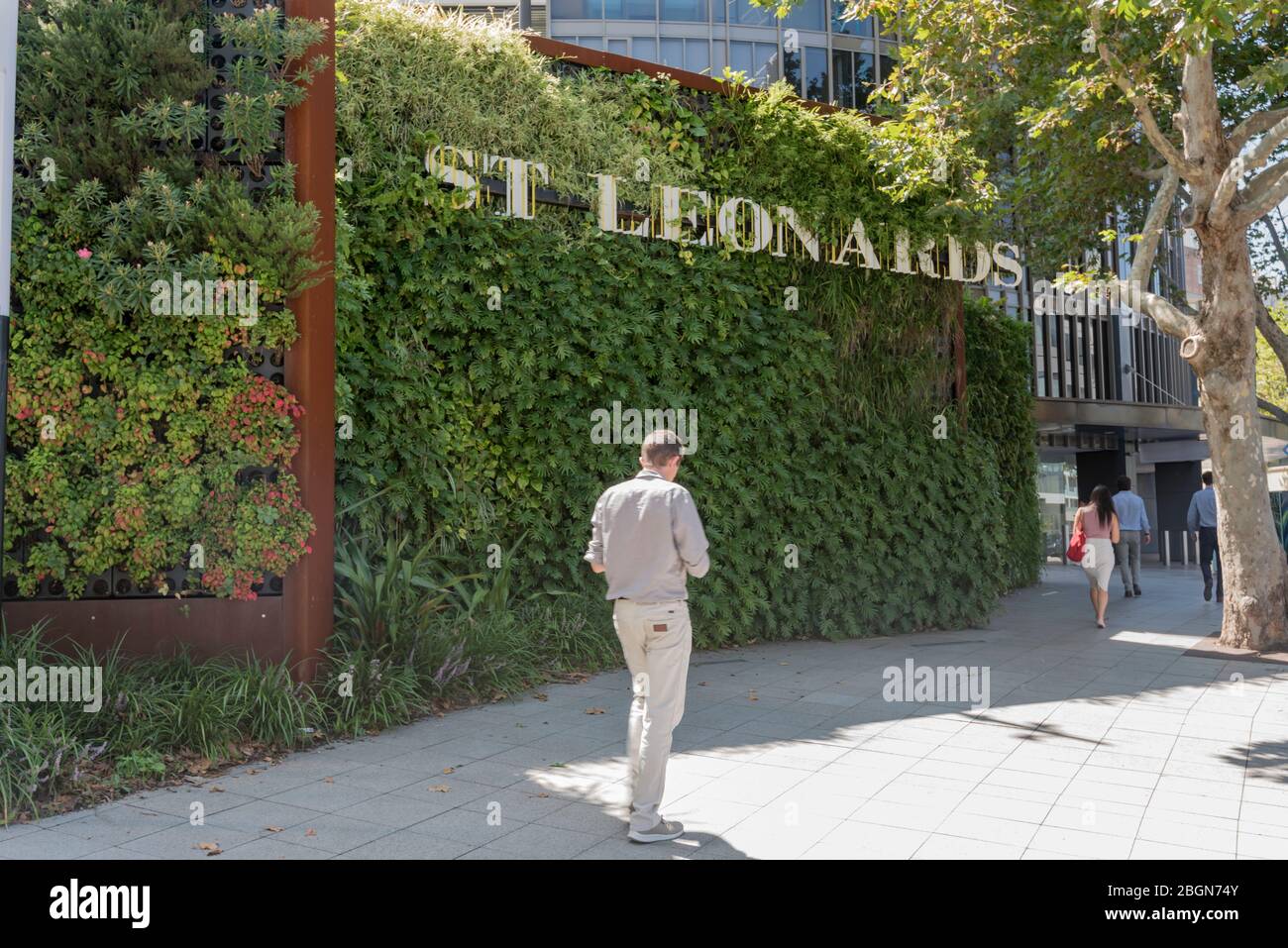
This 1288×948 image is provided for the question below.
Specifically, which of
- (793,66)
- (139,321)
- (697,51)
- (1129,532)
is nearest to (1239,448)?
(1129,532)

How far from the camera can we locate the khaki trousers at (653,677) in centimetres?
489

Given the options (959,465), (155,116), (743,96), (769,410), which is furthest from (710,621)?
(155,116)

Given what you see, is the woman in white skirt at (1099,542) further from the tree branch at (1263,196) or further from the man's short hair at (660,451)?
the man's short hair at (660,451)

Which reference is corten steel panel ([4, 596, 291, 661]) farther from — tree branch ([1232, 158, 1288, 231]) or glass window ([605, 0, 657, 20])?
glass window ([605, 0, 657, 20])

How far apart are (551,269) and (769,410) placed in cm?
267

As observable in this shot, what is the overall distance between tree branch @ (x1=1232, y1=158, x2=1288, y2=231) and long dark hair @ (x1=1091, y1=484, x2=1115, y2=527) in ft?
12.2

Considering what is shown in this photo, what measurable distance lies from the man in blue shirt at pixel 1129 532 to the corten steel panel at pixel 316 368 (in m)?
13.0

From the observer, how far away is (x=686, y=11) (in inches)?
1324

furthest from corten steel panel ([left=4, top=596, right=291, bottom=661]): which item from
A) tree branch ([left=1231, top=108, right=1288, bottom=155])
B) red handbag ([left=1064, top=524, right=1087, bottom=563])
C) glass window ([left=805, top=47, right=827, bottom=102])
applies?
glass window ([left=805, top=47, right=827, bottom=102])

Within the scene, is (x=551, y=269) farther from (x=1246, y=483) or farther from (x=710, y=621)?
(x=1246, y=483)

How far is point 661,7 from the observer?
3353cm

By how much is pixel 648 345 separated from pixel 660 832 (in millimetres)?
5717

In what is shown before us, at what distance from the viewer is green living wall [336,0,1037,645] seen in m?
8.48

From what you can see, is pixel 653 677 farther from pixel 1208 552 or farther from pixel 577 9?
pixel 577 9
